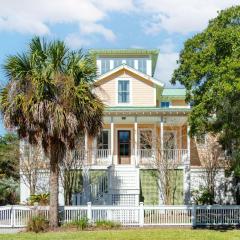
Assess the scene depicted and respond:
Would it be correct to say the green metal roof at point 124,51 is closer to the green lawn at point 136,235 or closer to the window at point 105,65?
the window at point 105,65

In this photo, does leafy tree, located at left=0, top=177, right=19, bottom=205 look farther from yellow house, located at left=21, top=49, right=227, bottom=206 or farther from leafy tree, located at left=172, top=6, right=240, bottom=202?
leafy tree, located at left=172, top=6, right=240, bottom=202

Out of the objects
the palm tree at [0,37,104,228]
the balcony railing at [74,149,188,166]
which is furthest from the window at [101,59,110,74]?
the palm tree at [0,37,104,228]

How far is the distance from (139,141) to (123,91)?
335cm

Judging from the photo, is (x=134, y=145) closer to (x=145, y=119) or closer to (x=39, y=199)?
(x=145, y=119)

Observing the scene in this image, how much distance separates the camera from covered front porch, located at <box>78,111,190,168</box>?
32.6 metres

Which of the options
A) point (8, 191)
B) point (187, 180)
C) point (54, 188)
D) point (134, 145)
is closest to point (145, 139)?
point (134, 145)

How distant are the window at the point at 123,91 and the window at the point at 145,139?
2.33m

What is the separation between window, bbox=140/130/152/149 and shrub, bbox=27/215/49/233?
11.7m

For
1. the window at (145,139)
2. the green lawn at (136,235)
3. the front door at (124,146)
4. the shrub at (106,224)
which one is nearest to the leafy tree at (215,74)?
the green lawn at (136,235)

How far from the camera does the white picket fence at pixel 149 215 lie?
83.0 feet

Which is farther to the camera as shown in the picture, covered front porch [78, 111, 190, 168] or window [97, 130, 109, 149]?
window [97, 130, 109, 149]

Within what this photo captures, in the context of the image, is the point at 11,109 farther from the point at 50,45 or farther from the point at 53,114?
the point at 50,45

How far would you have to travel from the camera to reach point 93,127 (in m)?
24.2

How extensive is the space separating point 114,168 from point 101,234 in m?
10.5
